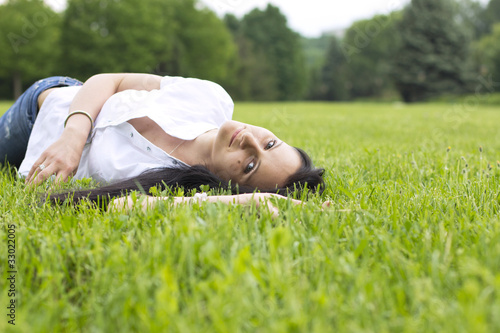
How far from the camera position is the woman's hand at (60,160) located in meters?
2.54

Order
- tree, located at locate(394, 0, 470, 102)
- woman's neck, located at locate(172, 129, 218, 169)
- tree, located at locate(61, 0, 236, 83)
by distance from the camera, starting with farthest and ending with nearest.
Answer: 1. tree, located at locate(394, 0, 470, 102)
2. tree, located at locate(61, 0, 236, 83)
3. woman's neck, located at locate(172, 129, 218, 169)

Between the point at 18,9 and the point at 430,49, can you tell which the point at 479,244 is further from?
the point at 430,49

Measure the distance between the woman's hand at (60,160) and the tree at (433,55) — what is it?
119 ft

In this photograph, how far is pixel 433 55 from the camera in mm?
35219

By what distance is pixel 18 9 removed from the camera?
96.8 feet

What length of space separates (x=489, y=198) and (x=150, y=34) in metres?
36.9

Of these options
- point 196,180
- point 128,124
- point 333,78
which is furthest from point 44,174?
point 333,78

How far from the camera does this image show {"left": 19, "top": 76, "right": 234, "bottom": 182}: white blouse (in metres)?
Answer: 2.75

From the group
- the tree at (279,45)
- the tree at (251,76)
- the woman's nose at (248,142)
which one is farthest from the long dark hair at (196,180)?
the tree at (279,45)

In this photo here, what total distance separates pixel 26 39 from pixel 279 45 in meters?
33.3

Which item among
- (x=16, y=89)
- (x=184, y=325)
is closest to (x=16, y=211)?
(x=184, y=325)

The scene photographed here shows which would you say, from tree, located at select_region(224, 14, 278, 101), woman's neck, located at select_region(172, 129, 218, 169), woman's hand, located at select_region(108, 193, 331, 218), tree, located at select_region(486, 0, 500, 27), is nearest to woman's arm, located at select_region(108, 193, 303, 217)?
woman's hand, located at select_region(108, 193, 331, 218)

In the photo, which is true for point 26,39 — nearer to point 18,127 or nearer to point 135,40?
point 135,40

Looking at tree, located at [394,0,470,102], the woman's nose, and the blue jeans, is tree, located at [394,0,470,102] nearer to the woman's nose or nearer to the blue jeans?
the blue jeans
